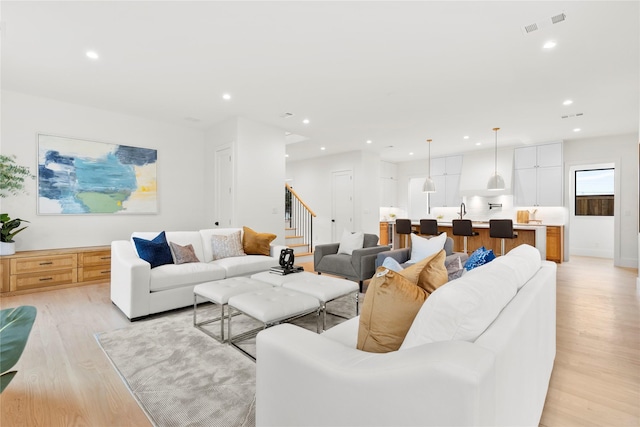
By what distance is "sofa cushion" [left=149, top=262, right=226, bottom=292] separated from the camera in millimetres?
3309

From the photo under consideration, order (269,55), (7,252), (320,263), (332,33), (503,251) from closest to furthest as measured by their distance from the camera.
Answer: (332,33) < (269,55) < (7,252) < (320,263) < (503,251)

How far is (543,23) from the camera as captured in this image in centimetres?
267

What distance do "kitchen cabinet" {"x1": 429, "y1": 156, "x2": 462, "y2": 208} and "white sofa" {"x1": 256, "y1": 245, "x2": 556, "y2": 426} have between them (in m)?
7.51

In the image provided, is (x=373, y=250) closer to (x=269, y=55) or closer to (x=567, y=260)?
(x=269, y=55)

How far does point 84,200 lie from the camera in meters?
4.88

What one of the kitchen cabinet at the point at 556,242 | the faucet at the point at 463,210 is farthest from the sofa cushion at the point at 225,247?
the kitchen cabinet at the point at 556,242

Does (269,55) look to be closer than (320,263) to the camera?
Yes

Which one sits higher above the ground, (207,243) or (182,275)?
(207,243)

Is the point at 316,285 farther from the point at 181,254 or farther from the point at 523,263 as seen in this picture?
the point at 181,254

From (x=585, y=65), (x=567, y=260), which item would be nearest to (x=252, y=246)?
(x=585, y=65)

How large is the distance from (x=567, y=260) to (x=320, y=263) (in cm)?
597

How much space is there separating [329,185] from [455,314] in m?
7.80

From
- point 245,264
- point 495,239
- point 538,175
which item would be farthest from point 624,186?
Result: point 245,264

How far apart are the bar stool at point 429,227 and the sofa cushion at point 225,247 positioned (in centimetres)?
405
